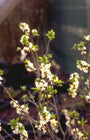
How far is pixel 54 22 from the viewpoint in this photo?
571 centimetres

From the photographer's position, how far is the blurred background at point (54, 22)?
4120 mm

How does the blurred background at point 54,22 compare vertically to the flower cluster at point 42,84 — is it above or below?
above

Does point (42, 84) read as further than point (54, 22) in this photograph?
No

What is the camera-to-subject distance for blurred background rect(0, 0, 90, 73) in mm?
4120

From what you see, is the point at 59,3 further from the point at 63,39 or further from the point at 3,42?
the point at 3,42

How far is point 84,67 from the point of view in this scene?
5.98ft

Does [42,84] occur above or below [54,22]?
below

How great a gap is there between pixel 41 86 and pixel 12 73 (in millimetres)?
2938

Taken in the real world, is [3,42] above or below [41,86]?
above

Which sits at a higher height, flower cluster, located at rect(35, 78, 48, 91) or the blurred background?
the blurred background

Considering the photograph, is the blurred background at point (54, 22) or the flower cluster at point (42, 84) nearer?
the flower cluster at point (42, 84)

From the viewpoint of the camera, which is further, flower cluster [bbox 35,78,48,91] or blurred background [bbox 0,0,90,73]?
blurred background [bbox 0,0,90,73]

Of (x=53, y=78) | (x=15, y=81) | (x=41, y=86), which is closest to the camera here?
(x=41, y=86)

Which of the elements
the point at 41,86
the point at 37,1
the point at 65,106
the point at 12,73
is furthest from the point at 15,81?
the point at 41,86
